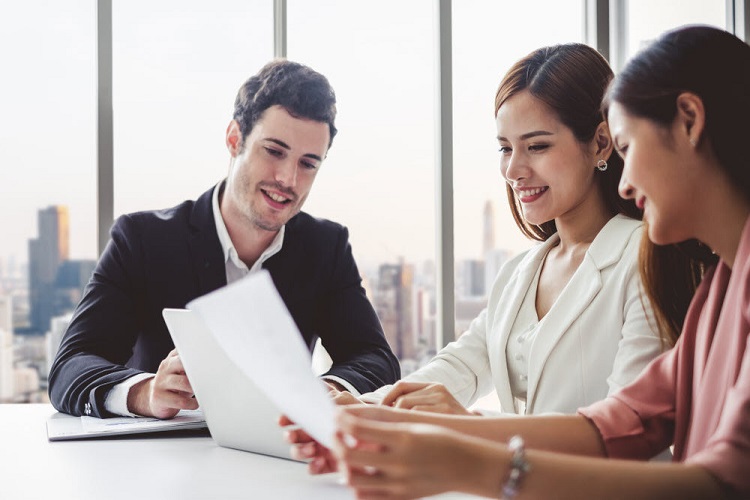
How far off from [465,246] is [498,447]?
249 cm

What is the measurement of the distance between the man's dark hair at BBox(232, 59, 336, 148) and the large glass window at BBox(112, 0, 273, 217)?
62 cm

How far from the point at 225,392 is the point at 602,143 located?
1.00m

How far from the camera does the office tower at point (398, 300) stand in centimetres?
317

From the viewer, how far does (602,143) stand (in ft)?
5.50

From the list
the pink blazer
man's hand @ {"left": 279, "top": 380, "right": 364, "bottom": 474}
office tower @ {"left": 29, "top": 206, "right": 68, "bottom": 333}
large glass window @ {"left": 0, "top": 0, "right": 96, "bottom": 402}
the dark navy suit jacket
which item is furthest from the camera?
office tower @ {"left": 29, "top": 206, "right": 68, "bottom": 333}

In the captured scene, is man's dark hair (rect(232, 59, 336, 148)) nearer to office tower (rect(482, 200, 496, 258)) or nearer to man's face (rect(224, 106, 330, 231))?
man's face (rect(224, 106, 330, 231))

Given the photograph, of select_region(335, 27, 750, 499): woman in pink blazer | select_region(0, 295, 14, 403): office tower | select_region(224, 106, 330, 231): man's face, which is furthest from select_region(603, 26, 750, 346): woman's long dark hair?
select_region(0, 295, 14, 403): office tower

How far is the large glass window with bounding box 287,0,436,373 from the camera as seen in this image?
123 inches

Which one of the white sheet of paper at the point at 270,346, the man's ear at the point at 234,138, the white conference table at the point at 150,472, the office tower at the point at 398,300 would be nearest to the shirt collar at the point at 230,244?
the man's ear at the point at 234,138

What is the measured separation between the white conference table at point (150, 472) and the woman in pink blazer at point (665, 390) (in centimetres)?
15

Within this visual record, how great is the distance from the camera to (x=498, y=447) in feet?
2.50

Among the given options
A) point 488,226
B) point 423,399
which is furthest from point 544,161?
point 488,226

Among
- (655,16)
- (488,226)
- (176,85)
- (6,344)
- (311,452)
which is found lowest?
(6,344)

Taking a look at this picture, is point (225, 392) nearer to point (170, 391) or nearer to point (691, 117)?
point (170, 391)
